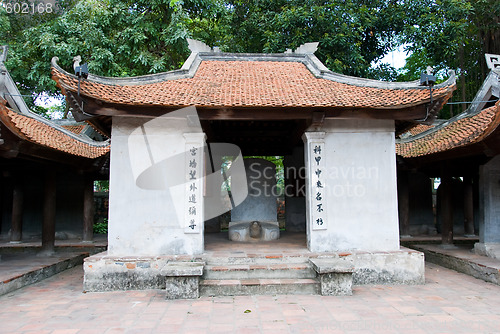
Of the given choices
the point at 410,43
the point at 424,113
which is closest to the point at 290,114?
the point at 424,113

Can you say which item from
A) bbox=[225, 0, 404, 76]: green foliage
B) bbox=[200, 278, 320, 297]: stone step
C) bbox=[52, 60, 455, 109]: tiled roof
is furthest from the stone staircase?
bbox=[225, 0, 404, 76]: green foliage

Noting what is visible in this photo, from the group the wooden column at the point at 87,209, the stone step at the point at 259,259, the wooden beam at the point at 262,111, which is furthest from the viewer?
the wooden column at the point at 87,209

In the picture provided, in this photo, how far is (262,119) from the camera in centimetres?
613

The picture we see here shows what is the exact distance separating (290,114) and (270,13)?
9.57 metres

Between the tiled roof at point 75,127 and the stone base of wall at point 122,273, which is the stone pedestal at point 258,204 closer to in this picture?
the stone base of wall at point 122,273

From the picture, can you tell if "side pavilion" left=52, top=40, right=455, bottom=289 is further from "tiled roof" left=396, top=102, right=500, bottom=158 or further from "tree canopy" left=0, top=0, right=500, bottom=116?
"tree canopy" left=0, top=0, right=500, bottom=116

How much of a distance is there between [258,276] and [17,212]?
7.89m

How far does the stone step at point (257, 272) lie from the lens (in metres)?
5.68

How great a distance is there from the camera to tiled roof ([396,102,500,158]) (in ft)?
22.2

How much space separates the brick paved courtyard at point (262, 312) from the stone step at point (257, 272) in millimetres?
496

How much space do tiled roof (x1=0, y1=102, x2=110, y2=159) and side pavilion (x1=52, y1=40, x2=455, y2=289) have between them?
1.42 meters

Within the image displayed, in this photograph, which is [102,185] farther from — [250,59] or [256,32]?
[250,59]

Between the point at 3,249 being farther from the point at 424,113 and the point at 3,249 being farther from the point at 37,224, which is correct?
the point at 424,113

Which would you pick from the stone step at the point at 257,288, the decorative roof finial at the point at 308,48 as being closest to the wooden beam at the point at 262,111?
the stone step at the point at 257,288
